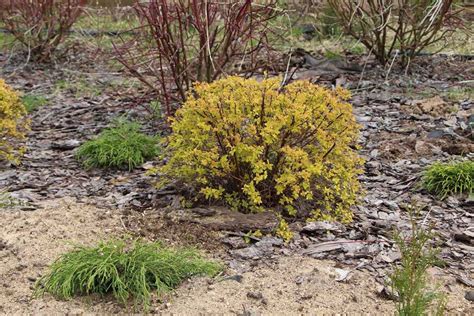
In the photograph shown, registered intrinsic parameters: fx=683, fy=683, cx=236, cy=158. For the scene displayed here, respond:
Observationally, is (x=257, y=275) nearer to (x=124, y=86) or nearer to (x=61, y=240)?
(x=61, y=240)

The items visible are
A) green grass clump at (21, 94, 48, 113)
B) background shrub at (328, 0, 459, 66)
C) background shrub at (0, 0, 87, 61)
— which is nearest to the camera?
green grass clump at (21, 94, 48, 113)

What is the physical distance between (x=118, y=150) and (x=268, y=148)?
5.35ft

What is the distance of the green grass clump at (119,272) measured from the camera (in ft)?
10.0

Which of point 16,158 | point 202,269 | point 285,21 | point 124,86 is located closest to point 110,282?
point 202,269

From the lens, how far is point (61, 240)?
367 cm

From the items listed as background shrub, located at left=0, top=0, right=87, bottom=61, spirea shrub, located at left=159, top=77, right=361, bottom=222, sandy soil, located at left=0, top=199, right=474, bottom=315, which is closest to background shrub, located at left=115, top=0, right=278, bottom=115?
spirea shrub, located at left=159, top=77, right=361, bottom=222

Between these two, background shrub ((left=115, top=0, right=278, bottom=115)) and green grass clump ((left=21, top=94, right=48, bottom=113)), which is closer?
background shrub ((left=115, top=0, right=278, bottom=115))

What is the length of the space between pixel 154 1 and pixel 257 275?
2.52 m

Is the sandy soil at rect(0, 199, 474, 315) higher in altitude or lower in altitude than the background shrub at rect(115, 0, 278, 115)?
lower

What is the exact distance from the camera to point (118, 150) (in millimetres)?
5090

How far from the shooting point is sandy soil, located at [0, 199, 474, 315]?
306 centimetres

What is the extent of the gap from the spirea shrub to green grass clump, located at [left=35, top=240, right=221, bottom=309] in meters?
0.70

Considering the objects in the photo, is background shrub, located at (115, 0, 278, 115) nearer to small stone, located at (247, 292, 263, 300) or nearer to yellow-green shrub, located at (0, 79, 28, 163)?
yellow-green shrub, located at (0, 79, 28, 163)

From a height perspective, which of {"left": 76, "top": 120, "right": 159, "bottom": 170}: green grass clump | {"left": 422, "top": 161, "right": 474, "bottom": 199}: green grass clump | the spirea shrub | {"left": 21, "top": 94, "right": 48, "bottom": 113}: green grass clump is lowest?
{"left": 21, "top": 94, "right": 48, "bottom": 113}: green grass clump
